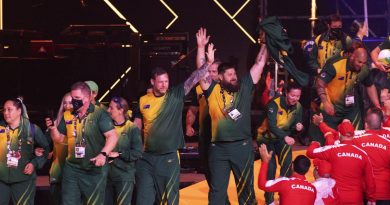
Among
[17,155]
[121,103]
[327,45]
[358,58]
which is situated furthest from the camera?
[327,45]

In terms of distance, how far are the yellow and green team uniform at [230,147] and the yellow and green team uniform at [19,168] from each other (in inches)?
77.5

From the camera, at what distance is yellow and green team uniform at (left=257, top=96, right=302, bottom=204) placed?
1217cm

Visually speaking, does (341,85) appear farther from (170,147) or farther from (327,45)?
(170,147)

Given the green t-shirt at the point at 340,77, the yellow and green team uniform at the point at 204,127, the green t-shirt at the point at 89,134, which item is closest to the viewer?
the green t-shirt at the point at 89,134

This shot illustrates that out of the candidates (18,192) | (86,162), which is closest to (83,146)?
(86,162)

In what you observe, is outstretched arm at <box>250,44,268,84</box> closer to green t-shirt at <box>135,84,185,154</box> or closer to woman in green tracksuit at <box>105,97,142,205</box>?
green t-shirt at <box>135,84,185,154</box>

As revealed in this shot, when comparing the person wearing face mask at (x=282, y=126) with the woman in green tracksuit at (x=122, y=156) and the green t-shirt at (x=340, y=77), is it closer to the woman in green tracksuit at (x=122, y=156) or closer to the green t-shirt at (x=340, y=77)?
the green t-shirt at (x=340, y=77)

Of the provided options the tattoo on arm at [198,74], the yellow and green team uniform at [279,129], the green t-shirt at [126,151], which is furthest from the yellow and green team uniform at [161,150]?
the yellow and green team uniform at [279,129]

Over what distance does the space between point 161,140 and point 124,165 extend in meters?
0.74

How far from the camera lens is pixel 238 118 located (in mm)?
11031

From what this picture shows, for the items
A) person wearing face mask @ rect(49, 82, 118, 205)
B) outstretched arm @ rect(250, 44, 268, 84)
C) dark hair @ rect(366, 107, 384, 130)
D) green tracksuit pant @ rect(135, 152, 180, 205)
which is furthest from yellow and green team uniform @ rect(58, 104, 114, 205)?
dark hair @ rect(366, 107, 384, 130)

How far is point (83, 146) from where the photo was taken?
10398 millimetres

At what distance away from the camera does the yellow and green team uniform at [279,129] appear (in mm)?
12172

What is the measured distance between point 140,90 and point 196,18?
2787mm
